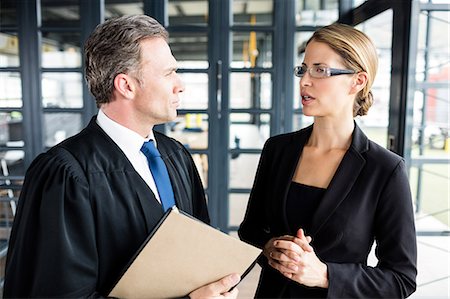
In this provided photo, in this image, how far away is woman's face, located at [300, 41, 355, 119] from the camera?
3.62 ft

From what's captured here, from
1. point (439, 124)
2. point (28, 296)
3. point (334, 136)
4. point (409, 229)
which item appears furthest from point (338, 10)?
point (28, 296)

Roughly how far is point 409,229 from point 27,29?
340cm

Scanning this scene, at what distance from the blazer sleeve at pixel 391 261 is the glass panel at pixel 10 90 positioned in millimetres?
3240

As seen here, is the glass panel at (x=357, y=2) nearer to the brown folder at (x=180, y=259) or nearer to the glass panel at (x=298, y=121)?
the glass panel at (x=298, y=121)

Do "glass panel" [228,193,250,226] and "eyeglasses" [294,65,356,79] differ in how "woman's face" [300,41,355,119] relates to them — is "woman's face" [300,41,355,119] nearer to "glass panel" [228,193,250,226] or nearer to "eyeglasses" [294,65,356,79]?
"eyeglasses" [294,65,356,79]

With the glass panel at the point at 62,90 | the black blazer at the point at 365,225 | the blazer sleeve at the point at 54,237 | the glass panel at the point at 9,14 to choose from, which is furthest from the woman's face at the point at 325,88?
the glass panel at the point at 9,14

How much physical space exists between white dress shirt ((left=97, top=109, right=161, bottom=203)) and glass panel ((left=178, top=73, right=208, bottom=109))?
7.68 ft

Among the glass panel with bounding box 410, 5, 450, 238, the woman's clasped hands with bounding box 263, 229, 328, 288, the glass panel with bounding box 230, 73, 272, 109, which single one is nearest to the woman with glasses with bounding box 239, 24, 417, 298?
the woman's clasped hands with bounding box 263, 229, 328, 288

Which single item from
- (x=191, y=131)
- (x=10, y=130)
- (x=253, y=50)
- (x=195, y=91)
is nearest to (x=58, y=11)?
(x=10, y=130)

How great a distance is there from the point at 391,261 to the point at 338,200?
0.65 ft

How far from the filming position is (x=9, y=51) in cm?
351

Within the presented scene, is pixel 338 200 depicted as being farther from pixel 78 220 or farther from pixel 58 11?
pixel 58 11

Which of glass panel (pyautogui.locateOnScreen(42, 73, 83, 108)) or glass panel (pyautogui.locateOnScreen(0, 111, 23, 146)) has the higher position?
glass panel (pyautogui.locateOnScreen(42, 73, 83, 108))

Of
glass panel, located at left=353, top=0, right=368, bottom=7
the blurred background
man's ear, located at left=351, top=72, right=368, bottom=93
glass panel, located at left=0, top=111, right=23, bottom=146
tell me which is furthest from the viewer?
glass panel, located at left=0, top=111, right=23, bottom=146
